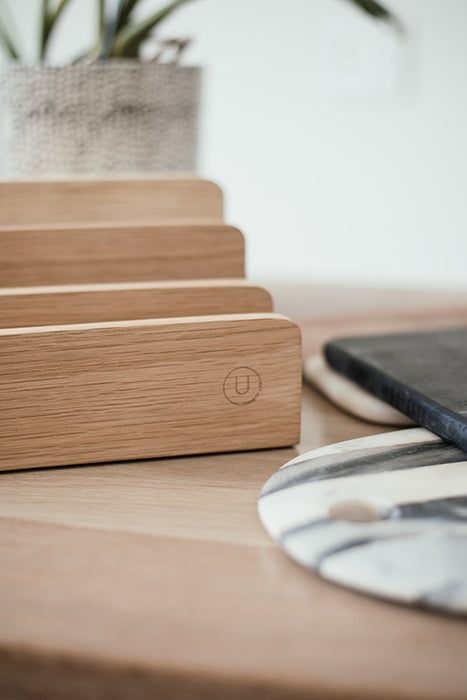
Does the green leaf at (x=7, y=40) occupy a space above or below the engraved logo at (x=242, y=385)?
above

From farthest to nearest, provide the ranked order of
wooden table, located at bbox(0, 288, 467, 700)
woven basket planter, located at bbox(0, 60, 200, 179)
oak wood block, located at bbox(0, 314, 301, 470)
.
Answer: woven basket planter, located at bbox(0, 60, 200, 179)
oak wood block, located at bbox(0, 314, 301, 470)
wooden table, located at bbox(0, 288, 467, 700)

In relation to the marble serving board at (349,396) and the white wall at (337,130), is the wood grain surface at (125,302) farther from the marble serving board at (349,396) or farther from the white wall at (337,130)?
the white wall at (337,130)

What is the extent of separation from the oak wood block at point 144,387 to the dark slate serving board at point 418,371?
0.24 feet

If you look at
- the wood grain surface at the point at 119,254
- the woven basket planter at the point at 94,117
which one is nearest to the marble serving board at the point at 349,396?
the wood grain surface at the point at 119,254

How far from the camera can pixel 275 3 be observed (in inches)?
75.9

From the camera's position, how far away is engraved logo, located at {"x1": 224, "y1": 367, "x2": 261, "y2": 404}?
0.38m

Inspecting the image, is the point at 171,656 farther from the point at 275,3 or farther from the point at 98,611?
the point at 275,3

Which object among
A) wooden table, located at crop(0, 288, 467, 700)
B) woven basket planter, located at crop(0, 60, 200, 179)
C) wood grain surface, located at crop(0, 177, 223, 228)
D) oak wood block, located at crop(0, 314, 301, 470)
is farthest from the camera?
woven basket planter, located at crop(0, 60, 200, 179)

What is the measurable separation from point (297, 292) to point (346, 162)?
117cm

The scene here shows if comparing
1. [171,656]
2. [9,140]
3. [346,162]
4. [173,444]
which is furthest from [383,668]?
[346,162]

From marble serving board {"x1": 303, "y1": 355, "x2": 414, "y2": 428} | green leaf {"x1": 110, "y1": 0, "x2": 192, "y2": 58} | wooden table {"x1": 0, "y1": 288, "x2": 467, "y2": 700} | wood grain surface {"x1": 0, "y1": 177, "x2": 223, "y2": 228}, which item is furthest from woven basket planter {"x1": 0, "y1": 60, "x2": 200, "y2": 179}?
wooden table {"x1": 0, "y1": 288, "x2": 467, "y2": 700}

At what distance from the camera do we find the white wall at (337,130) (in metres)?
1.68

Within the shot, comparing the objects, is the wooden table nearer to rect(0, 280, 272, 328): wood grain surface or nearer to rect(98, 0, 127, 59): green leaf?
rect(0, 280, 272, 328): wood grain surface

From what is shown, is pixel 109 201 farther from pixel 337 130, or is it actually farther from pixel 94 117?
pixel 337 130
